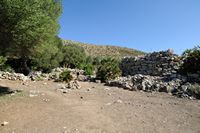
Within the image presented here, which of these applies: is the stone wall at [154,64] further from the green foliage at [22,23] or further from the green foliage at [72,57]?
the green foliage at [22,23]

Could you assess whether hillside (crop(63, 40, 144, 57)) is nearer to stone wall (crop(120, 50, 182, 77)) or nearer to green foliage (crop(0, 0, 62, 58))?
stone wall (crop(120, 50, 182, 77))

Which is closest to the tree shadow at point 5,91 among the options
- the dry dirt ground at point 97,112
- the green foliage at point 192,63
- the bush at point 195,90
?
the dry dirt ground at point 97,112

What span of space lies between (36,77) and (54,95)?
715 centimetres

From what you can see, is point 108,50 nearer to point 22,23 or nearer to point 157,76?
point 157,76

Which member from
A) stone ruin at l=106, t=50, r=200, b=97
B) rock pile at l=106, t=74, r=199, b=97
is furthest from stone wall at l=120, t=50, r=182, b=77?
rock pile at l=106, t=74, r=199, b=97

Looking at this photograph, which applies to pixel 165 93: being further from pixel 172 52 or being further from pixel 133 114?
pixel 172 52

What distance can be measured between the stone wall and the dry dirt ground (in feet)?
27.4

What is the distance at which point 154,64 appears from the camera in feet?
84.6

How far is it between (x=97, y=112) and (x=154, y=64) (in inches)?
565

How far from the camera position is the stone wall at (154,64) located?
24536mm

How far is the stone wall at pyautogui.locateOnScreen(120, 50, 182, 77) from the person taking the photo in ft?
80.5

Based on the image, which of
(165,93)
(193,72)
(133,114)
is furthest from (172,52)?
(133,114)

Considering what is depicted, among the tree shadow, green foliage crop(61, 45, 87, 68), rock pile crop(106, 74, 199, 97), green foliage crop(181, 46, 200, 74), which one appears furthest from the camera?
green foliage crop(61, 45, 87, 68)

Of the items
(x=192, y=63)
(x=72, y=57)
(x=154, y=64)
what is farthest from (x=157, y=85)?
(x=72, y=57)
